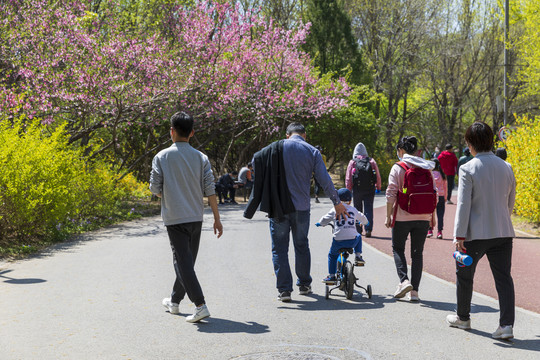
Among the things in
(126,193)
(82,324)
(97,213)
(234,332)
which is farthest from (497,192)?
(126,193)

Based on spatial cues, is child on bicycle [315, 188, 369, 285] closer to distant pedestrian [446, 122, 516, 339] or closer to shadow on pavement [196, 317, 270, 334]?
shadow on pavement [196, 317, 270, 334]

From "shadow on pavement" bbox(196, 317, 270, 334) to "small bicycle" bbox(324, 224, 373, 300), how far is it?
1370 mm

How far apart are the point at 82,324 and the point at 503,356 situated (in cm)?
350

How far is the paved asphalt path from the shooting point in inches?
201

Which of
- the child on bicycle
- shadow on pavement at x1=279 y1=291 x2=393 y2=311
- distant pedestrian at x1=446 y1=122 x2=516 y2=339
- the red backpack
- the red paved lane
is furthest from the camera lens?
the red paved lane

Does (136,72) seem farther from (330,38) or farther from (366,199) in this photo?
(330,38)

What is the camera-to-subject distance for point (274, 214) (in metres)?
7.15

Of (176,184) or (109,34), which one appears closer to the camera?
(176,184)

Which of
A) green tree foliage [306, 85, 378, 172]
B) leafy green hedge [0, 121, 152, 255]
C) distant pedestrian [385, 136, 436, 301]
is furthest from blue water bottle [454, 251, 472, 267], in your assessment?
green tree foliage [306, 85, 378, 172]

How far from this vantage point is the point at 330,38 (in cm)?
3753

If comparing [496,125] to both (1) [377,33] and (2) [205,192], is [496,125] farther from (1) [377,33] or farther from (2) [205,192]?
(2) [205,192]

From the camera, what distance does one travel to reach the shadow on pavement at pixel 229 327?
226 inches

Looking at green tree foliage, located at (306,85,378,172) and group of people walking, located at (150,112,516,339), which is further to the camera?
green tree foliage, located at (306,85,378,172)

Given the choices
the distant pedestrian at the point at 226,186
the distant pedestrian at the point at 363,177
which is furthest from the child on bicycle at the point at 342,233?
the distant pedestrian at the point at 226,186
